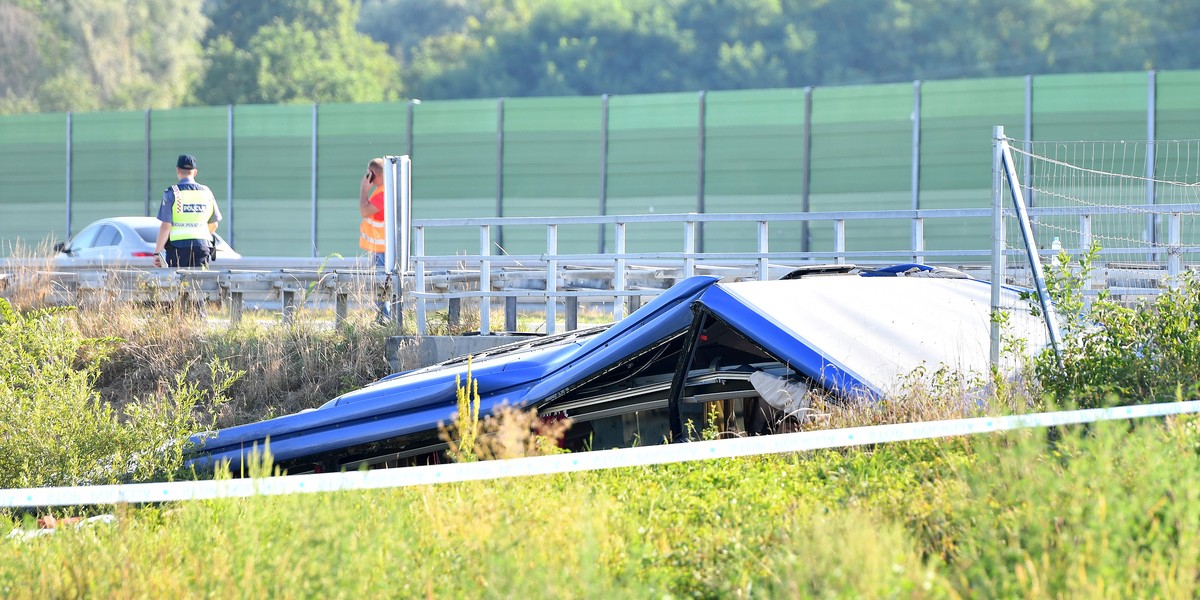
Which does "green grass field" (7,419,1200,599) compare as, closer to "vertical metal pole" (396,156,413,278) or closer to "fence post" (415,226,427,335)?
"fence post" (415,226,427,335)

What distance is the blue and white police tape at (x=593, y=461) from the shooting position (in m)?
4.67

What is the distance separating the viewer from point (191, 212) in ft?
44.1

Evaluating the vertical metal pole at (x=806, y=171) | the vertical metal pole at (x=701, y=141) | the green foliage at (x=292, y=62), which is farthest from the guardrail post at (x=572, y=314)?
the green foliage at (x=292, y=62)

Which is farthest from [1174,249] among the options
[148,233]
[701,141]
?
[701,141]

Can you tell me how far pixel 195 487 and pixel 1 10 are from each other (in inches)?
2562

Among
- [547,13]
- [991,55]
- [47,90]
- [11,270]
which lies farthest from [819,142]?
[47,90]

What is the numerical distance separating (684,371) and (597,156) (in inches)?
756

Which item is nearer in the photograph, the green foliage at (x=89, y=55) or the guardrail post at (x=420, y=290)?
the guardrail post at (x=420, y=290)

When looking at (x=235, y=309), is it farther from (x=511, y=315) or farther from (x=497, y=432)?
(x=497, y=432)

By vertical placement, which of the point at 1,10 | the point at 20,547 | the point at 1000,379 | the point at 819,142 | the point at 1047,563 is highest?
the point at 1,10

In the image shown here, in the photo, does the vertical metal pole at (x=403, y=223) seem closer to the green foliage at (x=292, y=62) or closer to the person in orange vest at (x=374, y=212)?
the person in orange vest at (x=374, y=212)

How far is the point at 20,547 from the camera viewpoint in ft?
16.2

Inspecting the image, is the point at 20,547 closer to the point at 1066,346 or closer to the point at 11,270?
the point at 1066,346

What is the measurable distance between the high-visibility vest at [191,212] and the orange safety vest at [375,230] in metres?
1.66
